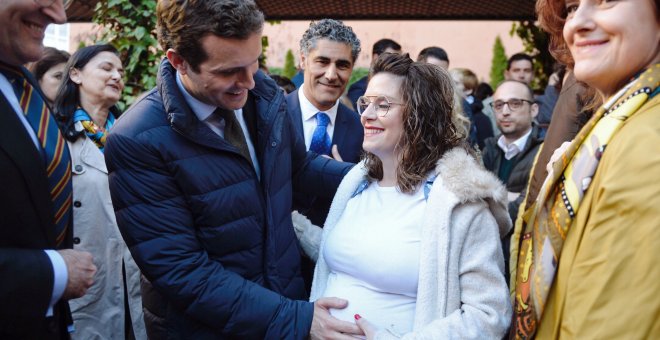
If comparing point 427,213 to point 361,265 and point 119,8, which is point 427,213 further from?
point 119,8

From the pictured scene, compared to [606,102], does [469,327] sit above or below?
below

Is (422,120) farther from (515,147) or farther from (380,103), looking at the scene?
(515,147)

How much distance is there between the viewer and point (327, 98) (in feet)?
11.7

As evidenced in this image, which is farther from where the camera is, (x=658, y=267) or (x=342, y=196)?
(x=342, y=196)

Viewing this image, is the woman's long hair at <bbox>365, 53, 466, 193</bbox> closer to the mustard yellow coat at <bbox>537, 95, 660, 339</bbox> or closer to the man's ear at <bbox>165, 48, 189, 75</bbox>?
the man's ear at <bbox>165, 48, 189, 75</bbox>

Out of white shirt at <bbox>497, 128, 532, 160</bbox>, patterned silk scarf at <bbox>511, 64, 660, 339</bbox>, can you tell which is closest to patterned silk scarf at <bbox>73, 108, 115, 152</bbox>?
patterned silk scarf at <bbox>511, 64, 660, 339</bbox>

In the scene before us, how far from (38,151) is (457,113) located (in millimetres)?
1665

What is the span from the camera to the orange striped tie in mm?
1875

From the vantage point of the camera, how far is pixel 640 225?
A: 1216mm

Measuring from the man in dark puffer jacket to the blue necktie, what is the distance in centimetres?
118

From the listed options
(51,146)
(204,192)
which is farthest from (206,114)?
(51,146)

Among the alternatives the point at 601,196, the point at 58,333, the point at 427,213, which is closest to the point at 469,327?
the point at 427,213

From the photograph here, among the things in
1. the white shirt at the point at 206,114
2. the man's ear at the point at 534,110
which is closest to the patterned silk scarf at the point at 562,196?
the white shirt at the point at 206,114

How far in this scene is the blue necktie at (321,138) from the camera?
347 centimetres
